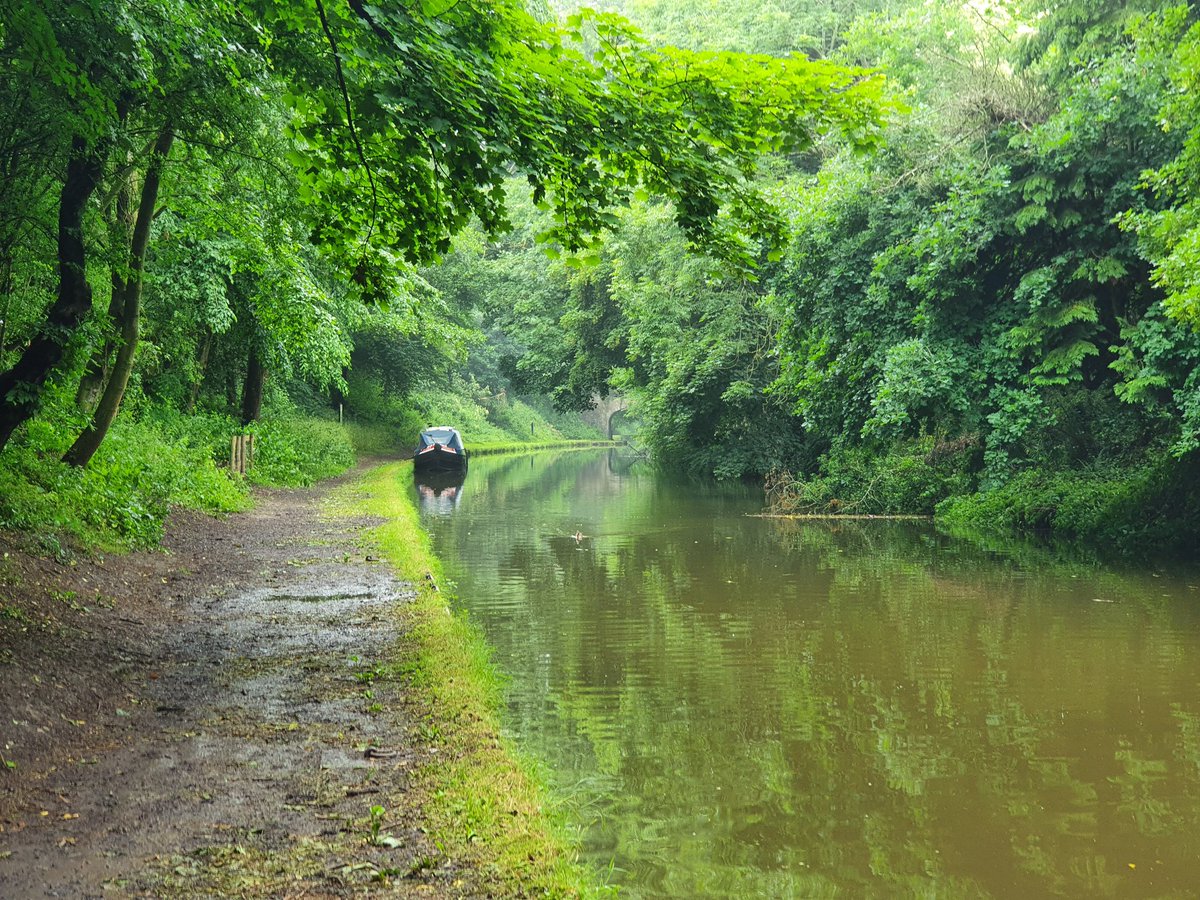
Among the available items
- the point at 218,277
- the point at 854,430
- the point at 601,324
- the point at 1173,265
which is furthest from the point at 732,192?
the point at 601,324

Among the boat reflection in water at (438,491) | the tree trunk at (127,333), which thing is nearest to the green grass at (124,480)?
the tree trunk at (127,333)

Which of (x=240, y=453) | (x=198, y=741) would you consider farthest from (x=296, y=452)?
(x=198, y=741)

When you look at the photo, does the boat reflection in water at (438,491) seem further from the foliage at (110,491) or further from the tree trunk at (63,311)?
the tree trunk at (63,311)

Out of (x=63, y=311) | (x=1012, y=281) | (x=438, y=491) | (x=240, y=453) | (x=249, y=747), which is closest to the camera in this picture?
(x=249, y=747)

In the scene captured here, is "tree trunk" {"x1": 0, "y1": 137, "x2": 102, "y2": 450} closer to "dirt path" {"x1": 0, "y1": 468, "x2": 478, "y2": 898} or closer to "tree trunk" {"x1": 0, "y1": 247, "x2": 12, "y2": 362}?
"tree trunk" {"x1": 0, "y1": 247, "x2": 12, "y2": 362}

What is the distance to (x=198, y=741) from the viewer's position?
6375 millimetres

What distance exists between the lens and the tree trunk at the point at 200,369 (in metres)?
22.7

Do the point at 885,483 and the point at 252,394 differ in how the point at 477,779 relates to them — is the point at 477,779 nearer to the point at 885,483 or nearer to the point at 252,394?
the point at 885,483

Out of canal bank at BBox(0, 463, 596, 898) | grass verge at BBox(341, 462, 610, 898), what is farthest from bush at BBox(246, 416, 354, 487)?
grass verge at BBox(341, 462, 610, 898)

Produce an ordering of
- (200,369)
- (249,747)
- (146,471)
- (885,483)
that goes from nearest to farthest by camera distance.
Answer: (249,747) < (146,471) < (885,483) < (200,369)

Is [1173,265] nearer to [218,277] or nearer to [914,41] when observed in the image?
[914,41]

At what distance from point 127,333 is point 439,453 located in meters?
22.0

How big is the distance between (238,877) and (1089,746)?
546 cm

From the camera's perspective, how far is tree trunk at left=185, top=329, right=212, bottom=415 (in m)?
22.7
